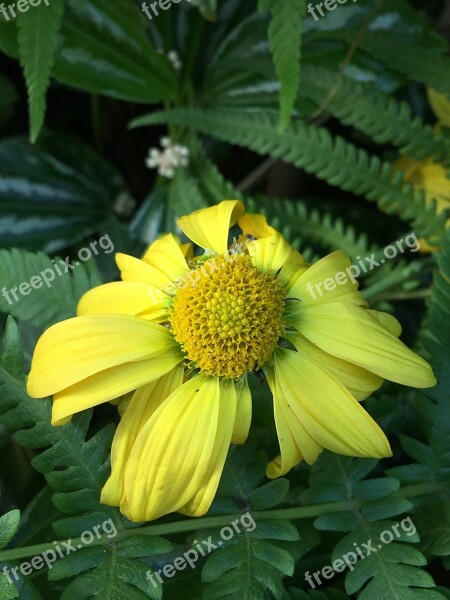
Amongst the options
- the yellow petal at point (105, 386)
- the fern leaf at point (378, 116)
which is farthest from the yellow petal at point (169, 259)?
the fern leaf at point (378, 116)

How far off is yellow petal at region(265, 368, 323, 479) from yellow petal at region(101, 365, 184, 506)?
0.10 m

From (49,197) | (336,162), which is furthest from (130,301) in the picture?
(49,197)

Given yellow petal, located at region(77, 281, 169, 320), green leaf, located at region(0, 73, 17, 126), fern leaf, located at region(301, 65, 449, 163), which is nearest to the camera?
yellow petal, located at region(77, 281, 169, 320)

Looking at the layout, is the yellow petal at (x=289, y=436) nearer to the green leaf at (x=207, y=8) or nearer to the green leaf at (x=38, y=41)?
the green leaf at (x=38, y=41)

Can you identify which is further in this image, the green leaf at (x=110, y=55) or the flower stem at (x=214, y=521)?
the green leaf at (x=110, y=55)

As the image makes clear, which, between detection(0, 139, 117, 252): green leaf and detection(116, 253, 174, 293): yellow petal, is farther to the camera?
detection(0, 139, 117, 252): green leaf

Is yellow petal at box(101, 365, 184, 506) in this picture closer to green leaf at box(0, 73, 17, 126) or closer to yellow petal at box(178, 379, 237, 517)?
yellow petal at box(178, 379, 237, 517)

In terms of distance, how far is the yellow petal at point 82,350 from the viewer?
581mm

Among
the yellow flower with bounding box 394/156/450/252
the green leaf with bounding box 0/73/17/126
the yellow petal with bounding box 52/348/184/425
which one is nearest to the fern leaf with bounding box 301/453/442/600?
the yellow petal with bounding box 52/348/184/425

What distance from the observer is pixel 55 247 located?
43.0 inches

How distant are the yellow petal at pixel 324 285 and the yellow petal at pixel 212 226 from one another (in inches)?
3.5

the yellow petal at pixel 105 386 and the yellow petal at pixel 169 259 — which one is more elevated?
the yellow petal at pixel 169 259

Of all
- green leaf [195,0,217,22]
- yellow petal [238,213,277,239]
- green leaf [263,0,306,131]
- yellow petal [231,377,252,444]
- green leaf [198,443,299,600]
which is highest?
green leaf [195,0,217,22]

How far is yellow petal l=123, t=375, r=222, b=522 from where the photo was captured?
22.9 inches
